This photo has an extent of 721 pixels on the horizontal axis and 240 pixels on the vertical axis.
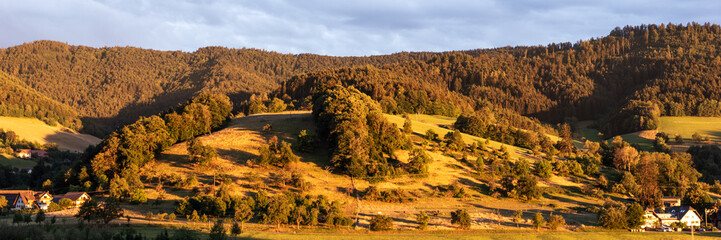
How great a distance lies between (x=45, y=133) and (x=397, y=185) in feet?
454

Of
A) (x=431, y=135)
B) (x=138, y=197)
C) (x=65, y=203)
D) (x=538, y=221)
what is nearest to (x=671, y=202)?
(x=538, y=221)

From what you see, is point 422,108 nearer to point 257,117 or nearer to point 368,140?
point 257,117

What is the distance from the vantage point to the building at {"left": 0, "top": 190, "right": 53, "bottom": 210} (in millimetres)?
68875

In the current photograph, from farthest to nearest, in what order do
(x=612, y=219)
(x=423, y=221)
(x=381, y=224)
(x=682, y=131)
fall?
(x=682, y=131)
(x=612, y=219)
(x=423, y=221)
(x=381, y=224)

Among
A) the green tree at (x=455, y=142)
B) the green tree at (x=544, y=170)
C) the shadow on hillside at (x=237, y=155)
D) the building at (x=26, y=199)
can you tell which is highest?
the green tree at (x=455, y=142)

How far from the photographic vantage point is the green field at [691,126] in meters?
141

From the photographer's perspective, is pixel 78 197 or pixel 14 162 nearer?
pixel 78 197

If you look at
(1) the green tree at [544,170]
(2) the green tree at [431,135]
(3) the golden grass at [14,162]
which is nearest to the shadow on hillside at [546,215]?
(1) the green tree at [544,170]

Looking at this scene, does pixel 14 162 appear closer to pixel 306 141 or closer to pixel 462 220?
pixel 306 141

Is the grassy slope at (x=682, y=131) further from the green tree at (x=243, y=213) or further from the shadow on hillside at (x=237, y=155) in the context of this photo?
the green tree at (x=243, y=213)

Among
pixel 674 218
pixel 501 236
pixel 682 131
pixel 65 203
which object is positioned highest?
pixel 682 131

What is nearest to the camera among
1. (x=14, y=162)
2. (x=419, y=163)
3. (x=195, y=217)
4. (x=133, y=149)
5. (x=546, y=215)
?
(x=195, y=217)

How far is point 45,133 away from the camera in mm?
161750

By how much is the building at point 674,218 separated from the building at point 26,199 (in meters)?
75.4
